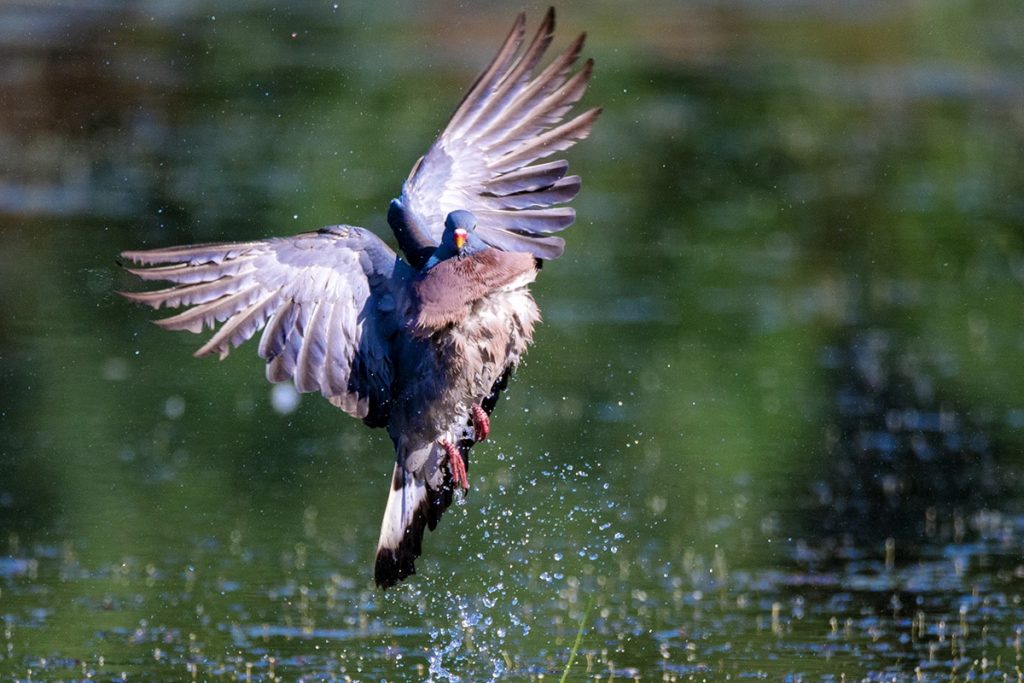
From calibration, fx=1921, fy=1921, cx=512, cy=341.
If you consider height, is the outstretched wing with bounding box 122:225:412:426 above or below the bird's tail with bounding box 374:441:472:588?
above

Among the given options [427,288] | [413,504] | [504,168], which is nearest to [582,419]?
[504,168]

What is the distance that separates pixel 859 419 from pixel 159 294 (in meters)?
5.08

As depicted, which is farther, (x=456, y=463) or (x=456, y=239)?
(x=456, y=463)

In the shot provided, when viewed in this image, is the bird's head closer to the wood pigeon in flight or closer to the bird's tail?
the wood pigeon in flight

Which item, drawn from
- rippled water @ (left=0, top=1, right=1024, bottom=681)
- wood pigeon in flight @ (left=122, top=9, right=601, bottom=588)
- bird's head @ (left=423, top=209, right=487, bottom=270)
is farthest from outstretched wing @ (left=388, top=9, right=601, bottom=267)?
rippled water @ (left=0, top=1, right=1024, bottom=681)

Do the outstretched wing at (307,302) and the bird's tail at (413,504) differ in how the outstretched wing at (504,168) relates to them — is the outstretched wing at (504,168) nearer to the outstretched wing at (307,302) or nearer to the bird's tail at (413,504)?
the outstretched wing at (307,302)

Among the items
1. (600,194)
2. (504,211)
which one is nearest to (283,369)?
(504,211)

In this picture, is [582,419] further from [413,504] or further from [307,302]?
[307,302]

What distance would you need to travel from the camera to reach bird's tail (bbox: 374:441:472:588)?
6238mm

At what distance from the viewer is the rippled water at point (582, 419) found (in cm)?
680

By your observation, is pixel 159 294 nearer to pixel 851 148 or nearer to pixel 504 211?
pixel 504 211

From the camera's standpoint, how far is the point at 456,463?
6.24m

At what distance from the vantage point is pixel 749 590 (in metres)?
7.27

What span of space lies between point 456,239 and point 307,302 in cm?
49
